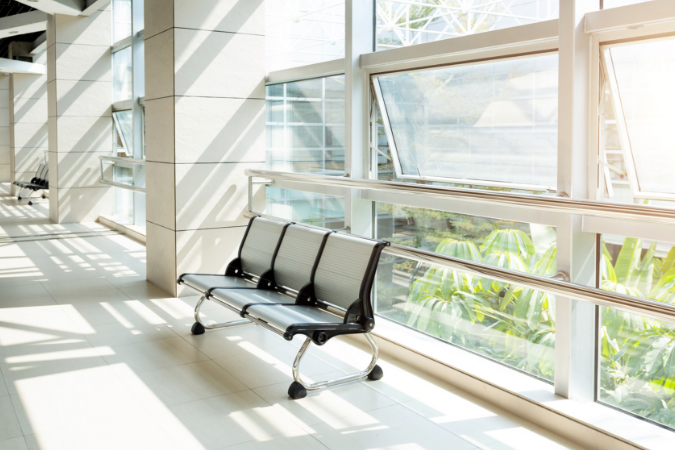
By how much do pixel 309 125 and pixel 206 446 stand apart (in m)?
3.50

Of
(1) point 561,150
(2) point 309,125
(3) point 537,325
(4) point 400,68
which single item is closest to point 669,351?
(3) point 537,325

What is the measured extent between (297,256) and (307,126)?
6.21 feet

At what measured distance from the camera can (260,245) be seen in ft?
15.7

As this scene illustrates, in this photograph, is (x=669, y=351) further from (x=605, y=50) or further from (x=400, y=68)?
(x=400, y=68)

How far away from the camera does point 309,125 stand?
5809 millimetres

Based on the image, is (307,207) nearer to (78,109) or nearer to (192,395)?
(192,395)

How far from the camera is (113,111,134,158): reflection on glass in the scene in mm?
10883

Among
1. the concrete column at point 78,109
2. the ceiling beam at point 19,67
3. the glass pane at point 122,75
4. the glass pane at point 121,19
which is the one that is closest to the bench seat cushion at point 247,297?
the glass pane at point 122,75

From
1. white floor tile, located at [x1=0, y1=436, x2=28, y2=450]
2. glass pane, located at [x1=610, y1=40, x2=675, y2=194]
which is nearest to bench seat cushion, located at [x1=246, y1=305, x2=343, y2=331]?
white floor tile, located at [x1=0, y1=436, x2=28, y2=450]

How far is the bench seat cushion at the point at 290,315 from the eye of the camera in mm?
3445

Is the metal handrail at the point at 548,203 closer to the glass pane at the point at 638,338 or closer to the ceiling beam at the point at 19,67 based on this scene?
the glass pane at the point at 638,338

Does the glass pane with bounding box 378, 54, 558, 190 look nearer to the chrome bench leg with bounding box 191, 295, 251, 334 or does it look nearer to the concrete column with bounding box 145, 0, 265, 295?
the chrome bench leg with bounding box 191, 295, 251, 334

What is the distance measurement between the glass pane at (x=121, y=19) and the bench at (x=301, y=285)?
7309 millimetres

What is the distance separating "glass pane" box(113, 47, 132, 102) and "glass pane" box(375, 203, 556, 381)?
743cm
